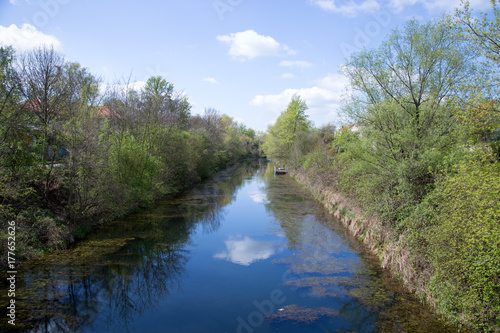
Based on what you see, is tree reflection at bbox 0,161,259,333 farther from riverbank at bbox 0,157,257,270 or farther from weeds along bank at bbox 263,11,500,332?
weeds along bank at bbox 263,11,500,332

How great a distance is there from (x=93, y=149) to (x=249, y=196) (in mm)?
14280

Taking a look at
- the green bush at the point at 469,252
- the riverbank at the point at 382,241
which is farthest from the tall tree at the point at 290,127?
the green bush at the point at 469,252

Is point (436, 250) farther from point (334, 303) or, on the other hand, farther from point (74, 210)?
point (74, 210)

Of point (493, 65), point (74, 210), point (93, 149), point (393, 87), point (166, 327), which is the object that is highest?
point (393, 87)

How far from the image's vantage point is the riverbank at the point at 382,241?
323 inches

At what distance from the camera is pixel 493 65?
702cm

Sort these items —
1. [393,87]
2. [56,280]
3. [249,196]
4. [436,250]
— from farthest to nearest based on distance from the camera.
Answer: [249,196] < [393,87] < [56,280] < [436,250]

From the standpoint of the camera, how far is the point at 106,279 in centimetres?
927

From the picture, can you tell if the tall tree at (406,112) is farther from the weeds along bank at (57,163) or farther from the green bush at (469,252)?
the weeds along bank at (57,163)

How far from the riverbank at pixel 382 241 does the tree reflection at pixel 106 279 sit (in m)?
6.78

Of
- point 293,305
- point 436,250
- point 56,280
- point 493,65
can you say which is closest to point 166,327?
point 293,305

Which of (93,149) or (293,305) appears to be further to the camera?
(93,149)

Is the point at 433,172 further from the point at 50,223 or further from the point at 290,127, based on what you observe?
the point at 290,127

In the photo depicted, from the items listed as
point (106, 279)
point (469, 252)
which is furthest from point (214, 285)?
point (469, 252)
